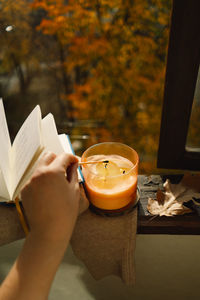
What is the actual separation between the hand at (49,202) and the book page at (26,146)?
0.15ft

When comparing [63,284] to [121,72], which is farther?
[121,72]

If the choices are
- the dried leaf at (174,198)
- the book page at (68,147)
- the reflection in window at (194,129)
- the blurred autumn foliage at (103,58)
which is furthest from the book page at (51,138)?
the blurred autumn foliage at (103,58)

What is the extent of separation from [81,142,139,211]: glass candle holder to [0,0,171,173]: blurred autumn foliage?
766 mm

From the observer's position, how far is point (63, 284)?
3.01 ft

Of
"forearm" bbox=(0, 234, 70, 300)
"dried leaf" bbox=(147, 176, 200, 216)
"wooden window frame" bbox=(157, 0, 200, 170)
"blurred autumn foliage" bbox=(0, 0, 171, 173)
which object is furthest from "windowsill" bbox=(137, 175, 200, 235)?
"blurred autumn foliage" bbox=(0, 0, 171, 173)

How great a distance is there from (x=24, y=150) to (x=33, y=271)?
0.26 m

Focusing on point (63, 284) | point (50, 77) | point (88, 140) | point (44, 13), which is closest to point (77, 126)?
point (88, 140)

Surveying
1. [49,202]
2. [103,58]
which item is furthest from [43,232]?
[103,58]

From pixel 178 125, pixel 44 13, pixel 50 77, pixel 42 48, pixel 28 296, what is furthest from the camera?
pixel 50 77

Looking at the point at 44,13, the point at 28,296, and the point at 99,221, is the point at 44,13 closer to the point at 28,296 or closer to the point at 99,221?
the point at 99,221

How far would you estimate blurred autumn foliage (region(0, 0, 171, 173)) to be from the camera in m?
1.41

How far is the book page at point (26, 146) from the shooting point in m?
→ 0.55

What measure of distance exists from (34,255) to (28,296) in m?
0.07

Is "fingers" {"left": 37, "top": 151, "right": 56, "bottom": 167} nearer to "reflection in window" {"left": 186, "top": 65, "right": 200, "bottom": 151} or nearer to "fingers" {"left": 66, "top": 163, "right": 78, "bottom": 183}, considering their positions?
"fingers" {"left": 66, "top": 163, "right": 78, "bottom": 183}
